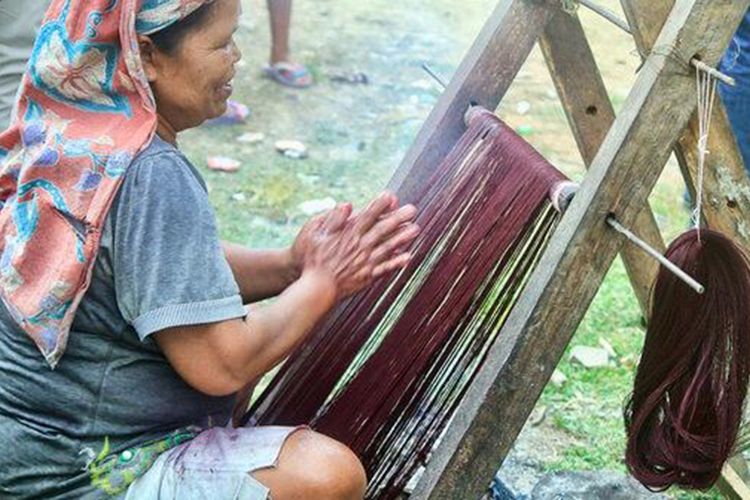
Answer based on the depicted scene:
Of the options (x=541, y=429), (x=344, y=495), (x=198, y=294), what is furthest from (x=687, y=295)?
(x=541, y=429)

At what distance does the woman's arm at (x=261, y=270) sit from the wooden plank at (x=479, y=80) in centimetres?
39

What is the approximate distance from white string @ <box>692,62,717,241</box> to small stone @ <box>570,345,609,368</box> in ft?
5.84

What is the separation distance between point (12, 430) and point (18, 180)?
44 centimetres

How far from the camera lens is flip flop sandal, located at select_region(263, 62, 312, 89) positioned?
6273mm

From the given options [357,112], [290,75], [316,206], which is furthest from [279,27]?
[316,206]

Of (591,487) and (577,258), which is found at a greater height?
(577,258)

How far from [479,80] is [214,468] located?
3.75 ft

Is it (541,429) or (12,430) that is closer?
(12,430)

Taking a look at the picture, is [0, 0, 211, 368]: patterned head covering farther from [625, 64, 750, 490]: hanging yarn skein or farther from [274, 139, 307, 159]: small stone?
[274, 139, 307, 159]: small stone

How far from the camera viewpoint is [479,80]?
2475 mm

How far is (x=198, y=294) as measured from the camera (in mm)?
1713

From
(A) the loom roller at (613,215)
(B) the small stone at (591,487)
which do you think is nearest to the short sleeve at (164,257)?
(A) the loom roller at (613,215)

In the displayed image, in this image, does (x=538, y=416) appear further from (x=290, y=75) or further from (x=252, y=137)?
(x=290, y=75)

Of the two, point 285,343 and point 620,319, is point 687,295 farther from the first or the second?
point 620,319
